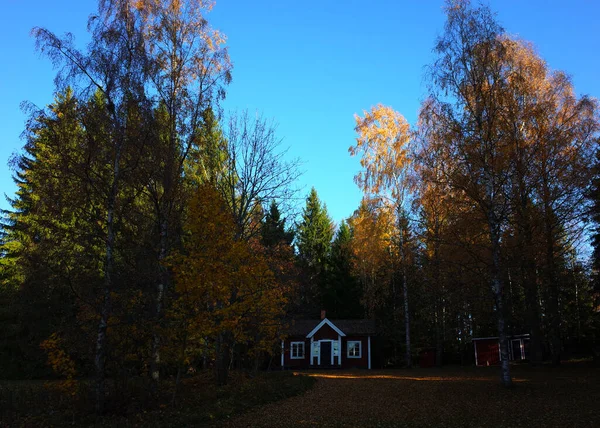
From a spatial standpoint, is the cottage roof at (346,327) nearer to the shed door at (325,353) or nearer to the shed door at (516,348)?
the shed door at (325,353)

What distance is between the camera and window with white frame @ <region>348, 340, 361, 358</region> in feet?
104

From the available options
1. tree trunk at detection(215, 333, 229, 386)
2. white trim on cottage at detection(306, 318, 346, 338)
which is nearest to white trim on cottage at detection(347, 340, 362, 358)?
white trim on cottage at detection(306, 318, 346, 338)

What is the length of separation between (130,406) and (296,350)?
2219 centimetres

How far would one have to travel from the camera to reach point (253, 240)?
22.0 metres

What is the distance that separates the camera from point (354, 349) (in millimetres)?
31734

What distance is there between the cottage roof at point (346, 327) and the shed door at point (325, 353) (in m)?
1.47

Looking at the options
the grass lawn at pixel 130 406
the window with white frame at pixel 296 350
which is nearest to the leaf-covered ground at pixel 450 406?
the grass lawn at pixel 130 406

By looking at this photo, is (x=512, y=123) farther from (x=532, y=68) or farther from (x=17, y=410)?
(x=17, y=410)

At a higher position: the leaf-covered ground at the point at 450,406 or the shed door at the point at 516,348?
the shed door at the point at 516,348

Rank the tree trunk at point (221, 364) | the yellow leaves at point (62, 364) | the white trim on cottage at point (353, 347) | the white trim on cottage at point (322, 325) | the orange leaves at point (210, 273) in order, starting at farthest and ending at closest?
the white trim on cottage at point (322, 325), the white trim on cottage at point (353, 347), the tree trunk at point (221, 364), the orange leaves at point (210, 273), the yellow leaves at point (62, 364)

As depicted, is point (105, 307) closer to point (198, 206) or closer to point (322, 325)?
point (198, 206)

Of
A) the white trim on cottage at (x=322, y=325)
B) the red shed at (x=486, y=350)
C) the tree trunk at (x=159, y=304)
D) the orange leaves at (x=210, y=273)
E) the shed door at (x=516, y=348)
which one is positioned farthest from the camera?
the shed door at (x=516, y=348)

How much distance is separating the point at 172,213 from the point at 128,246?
75.9 inches

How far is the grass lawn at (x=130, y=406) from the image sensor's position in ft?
32.7
